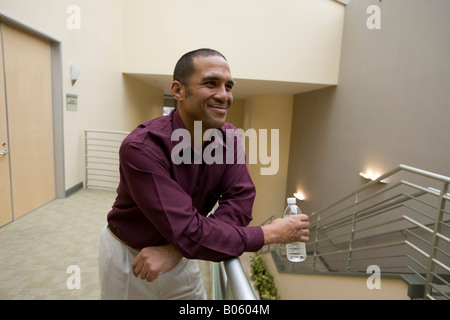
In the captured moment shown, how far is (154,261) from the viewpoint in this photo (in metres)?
0.91

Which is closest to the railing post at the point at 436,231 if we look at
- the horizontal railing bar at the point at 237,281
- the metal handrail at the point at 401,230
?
the metal handrail at the point at 401,230

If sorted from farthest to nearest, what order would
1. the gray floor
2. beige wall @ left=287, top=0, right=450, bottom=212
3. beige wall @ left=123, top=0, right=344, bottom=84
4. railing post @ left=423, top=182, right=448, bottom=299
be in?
1. beige wall @ left=123, top=0, right=344, bottom=84
2. beige wall @ left=287, top=0, right=450, bottom=212
3. the gray floor
4. railing post @ left=423, top=182, right=448, bottom=299

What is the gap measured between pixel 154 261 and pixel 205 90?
24.5 inches

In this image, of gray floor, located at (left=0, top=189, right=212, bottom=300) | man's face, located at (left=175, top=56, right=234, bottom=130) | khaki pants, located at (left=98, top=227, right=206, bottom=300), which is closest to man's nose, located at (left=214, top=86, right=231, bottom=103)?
man's face, located at (left=175, top=56, right=234, bottom=130)

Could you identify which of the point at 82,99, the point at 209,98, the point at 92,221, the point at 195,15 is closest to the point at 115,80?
the point at 82,99

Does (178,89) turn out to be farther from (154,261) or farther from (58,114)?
(58,114)

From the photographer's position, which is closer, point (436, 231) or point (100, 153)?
point (436, 231)

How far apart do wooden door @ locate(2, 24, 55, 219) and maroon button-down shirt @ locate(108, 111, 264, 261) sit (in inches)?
106

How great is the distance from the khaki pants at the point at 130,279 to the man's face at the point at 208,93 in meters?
0.58

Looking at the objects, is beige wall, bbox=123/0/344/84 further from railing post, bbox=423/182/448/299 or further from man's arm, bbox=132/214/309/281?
man's arm, bbox=132/214/309/281

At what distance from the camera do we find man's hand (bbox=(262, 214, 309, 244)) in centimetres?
99

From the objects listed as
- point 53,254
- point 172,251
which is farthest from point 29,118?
point 172,251

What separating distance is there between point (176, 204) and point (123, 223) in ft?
1.11

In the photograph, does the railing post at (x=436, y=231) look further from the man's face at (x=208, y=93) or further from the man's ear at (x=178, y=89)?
the man's ear at (x=178, y=89)
